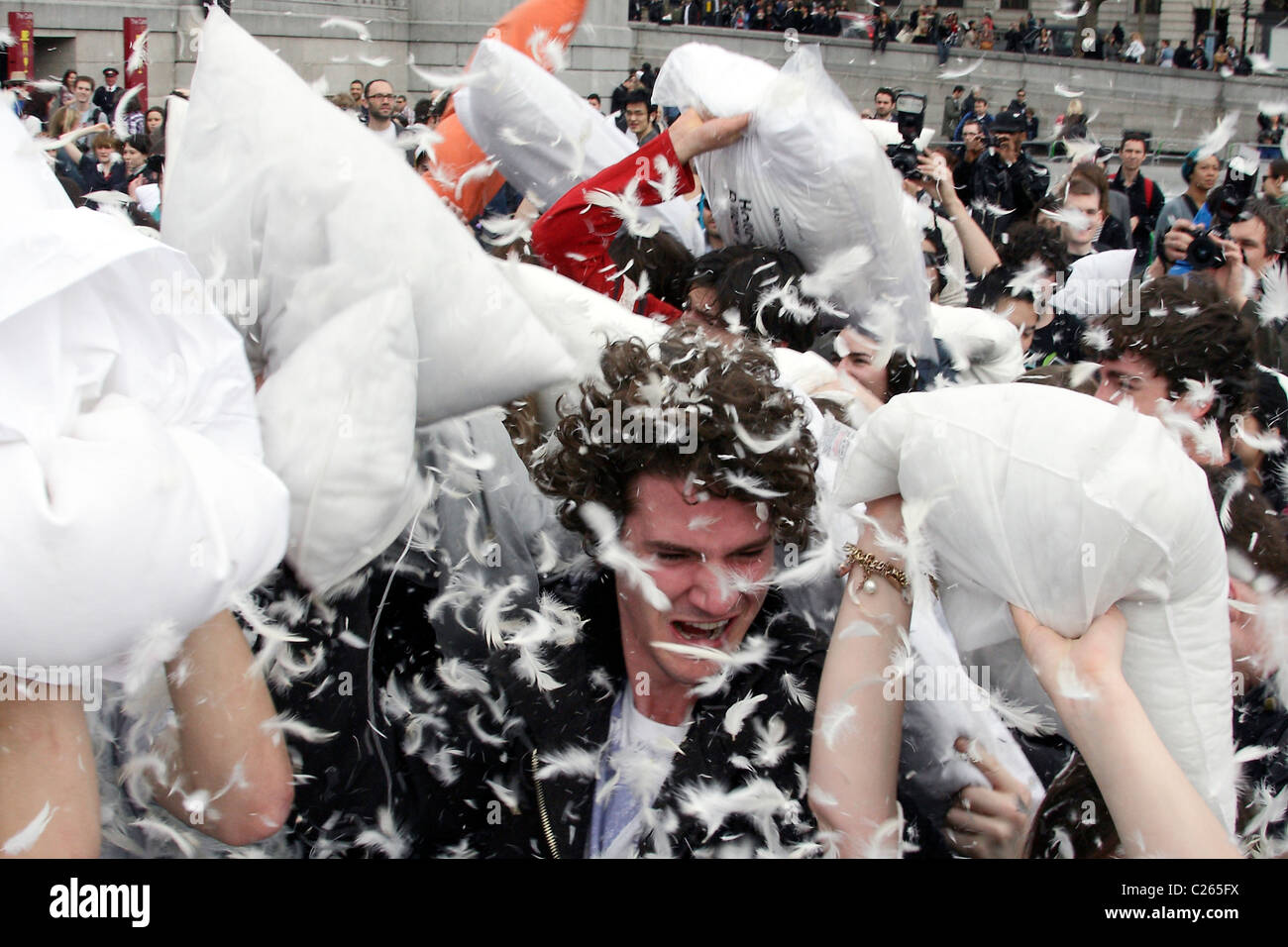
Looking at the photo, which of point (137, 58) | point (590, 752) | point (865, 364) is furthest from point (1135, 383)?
Answer: point (137, 58)

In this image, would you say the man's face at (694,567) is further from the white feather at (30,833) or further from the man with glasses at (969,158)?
the man with glasses at (969,158)

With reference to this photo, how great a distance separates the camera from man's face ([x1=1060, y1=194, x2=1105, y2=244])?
431cm

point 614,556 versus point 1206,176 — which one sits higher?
point 1206,176

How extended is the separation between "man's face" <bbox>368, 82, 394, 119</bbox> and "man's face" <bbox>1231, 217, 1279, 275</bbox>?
2615 millimetres

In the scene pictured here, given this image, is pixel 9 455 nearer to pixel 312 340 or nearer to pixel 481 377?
pixel 312 340

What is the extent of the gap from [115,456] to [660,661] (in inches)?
31.7

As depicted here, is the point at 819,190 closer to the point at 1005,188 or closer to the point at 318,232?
the point at 318,232

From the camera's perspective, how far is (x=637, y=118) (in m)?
7.04

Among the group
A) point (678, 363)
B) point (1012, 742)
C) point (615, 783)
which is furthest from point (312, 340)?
point (1012, 742)

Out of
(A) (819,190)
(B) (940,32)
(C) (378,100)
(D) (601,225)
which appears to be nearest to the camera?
(A) (819,190)

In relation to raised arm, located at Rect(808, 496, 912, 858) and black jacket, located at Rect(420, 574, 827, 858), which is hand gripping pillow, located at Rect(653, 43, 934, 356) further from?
raised arm, located at Rect(808, 496, 912, 858)

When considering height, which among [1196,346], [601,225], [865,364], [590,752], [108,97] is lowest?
[590,752]

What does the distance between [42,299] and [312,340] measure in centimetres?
31

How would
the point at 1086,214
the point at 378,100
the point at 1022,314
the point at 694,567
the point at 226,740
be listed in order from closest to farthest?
1. the point at 226,740
2. the point at 694,567
3. the point at 1022,314
4. the point at 378,100
5. the point at 1086,214
